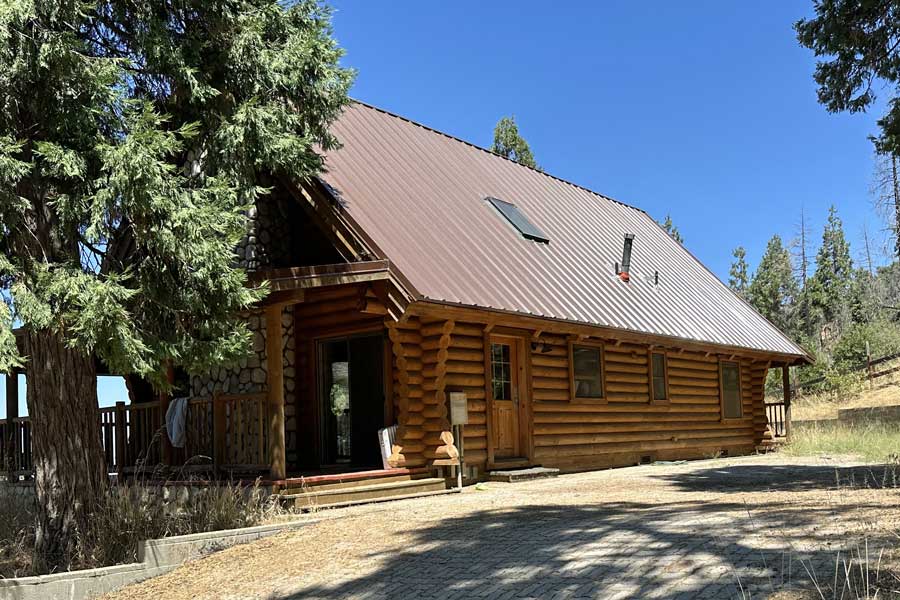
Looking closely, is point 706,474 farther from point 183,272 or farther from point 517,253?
point 183,272

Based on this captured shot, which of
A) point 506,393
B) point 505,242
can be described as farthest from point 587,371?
point 505,242

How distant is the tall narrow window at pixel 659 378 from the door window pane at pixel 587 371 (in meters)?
2.22

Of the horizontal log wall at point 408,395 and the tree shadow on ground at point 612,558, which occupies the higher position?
the horizontal log wall at point 408,395

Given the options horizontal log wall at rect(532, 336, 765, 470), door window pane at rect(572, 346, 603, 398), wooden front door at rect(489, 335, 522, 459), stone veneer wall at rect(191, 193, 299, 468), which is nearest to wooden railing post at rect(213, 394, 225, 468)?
stone veneer wall at rect(191, 193, 299, 468)

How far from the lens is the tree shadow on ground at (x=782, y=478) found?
39.2ft

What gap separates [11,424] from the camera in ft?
54.7

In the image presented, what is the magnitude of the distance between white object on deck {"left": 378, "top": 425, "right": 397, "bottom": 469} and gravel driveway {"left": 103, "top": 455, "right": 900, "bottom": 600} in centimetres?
141

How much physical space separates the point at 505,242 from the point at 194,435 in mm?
6806

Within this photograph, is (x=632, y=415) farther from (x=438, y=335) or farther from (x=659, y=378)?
(x=438, y=335)

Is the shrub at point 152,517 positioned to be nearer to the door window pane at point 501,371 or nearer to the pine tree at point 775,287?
the door window pane at point 501,371

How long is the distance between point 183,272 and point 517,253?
8.40 metres

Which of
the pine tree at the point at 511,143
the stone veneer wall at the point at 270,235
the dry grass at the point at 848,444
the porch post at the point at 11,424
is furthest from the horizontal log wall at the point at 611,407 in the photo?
the pine tree at the point at 511,143

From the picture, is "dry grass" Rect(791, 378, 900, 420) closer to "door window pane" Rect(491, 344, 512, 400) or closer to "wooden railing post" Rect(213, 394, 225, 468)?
"door window pane" Rect(491, 344, 512, 400)

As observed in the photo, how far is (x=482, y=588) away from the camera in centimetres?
709
